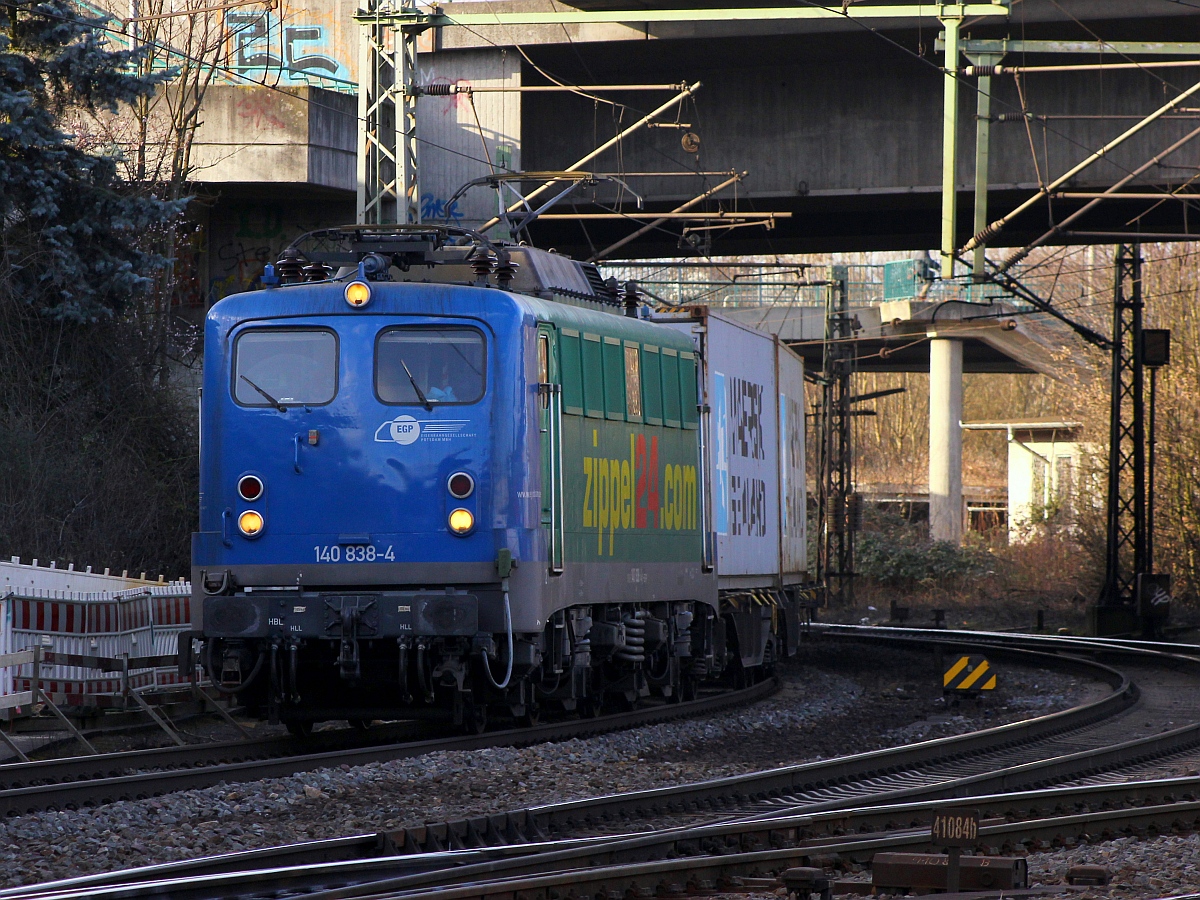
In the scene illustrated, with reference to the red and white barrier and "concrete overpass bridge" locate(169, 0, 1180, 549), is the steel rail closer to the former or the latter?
the red and white barrier

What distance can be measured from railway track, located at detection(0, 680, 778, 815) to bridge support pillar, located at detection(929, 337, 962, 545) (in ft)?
115

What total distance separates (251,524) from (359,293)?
6.11 ft

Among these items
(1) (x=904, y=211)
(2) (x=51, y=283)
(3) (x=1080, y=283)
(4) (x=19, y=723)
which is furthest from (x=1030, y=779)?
(3) (x=1080, y=283)

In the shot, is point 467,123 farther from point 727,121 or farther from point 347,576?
point 347,576

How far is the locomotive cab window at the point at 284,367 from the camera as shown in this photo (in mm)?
12141

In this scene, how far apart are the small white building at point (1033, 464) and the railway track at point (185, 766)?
126 ft

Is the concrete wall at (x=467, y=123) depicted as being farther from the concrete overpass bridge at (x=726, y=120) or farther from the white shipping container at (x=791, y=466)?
the white shipping container at (x=791, y=466)

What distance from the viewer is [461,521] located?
11820mm

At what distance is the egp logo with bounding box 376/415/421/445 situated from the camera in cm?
1199

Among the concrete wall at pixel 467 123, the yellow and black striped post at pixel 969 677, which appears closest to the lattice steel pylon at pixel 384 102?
the concrete wall at pixel 467 123

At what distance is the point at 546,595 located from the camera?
39.7 feet

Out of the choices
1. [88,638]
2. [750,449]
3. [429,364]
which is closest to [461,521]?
[429,364]

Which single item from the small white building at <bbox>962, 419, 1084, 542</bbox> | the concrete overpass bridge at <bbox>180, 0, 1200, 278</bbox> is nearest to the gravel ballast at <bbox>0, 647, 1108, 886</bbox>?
the concrete overpass bridge at <bbox>180, 0, 1200, 278</bbox>

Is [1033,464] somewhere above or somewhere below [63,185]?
below
